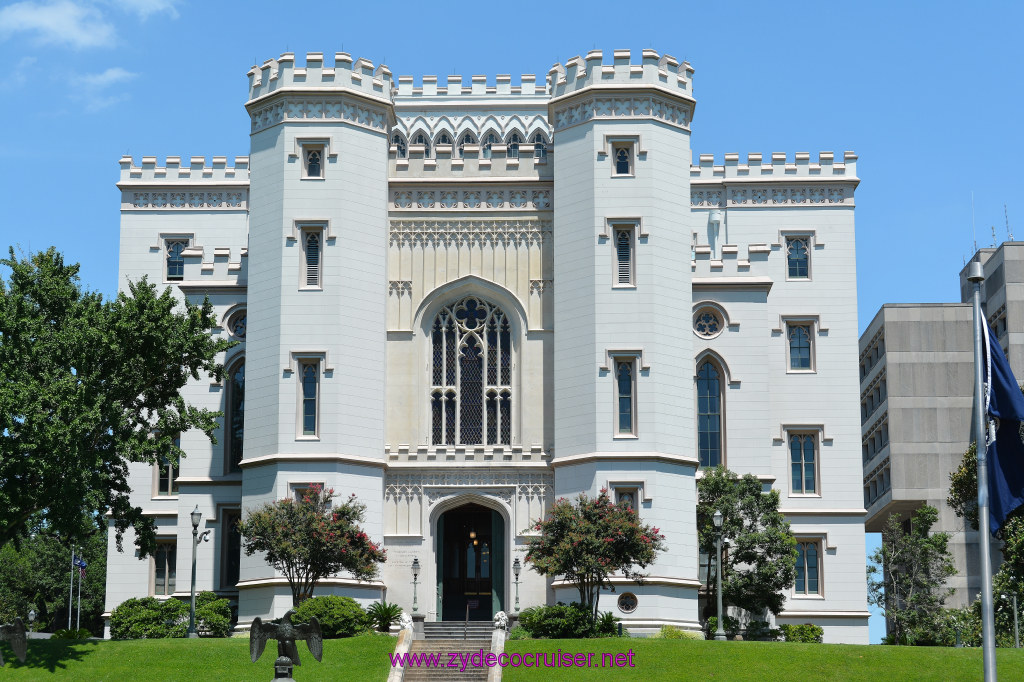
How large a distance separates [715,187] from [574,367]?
14512 mm

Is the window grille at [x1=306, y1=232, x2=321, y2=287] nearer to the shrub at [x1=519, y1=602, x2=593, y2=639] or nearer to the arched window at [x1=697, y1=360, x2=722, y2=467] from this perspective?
the shrub at [x1=519, y1=602, x2=593, y2=639]

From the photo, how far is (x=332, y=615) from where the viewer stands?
139 feet

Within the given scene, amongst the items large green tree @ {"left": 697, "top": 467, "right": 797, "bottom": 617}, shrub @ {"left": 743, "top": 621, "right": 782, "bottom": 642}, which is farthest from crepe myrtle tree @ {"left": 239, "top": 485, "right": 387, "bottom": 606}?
shrub @ {"left": 743, "top": 621, "right": 782, "bottom": 642}

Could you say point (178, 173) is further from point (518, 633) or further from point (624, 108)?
point (518, 633)

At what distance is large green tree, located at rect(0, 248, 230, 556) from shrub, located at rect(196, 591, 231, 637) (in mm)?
4603

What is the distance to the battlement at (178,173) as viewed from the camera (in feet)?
200

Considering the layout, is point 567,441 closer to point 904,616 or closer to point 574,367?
point 574,367

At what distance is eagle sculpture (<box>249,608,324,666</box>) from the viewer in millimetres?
26922

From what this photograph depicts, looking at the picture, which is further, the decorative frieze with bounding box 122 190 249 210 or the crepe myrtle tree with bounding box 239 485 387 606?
the decorative frieze with bounding box 122 190 249 210

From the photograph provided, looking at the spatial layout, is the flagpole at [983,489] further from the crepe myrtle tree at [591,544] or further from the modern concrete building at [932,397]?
the modern concrete building at [932,397]

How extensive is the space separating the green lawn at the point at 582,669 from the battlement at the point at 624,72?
20.6 metres

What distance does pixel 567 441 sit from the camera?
48.6 meters

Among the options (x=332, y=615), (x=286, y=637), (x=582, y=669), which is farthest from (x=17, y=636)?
(x=582, y=669)

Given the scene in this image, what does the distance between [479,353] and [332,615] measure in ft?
40.4
